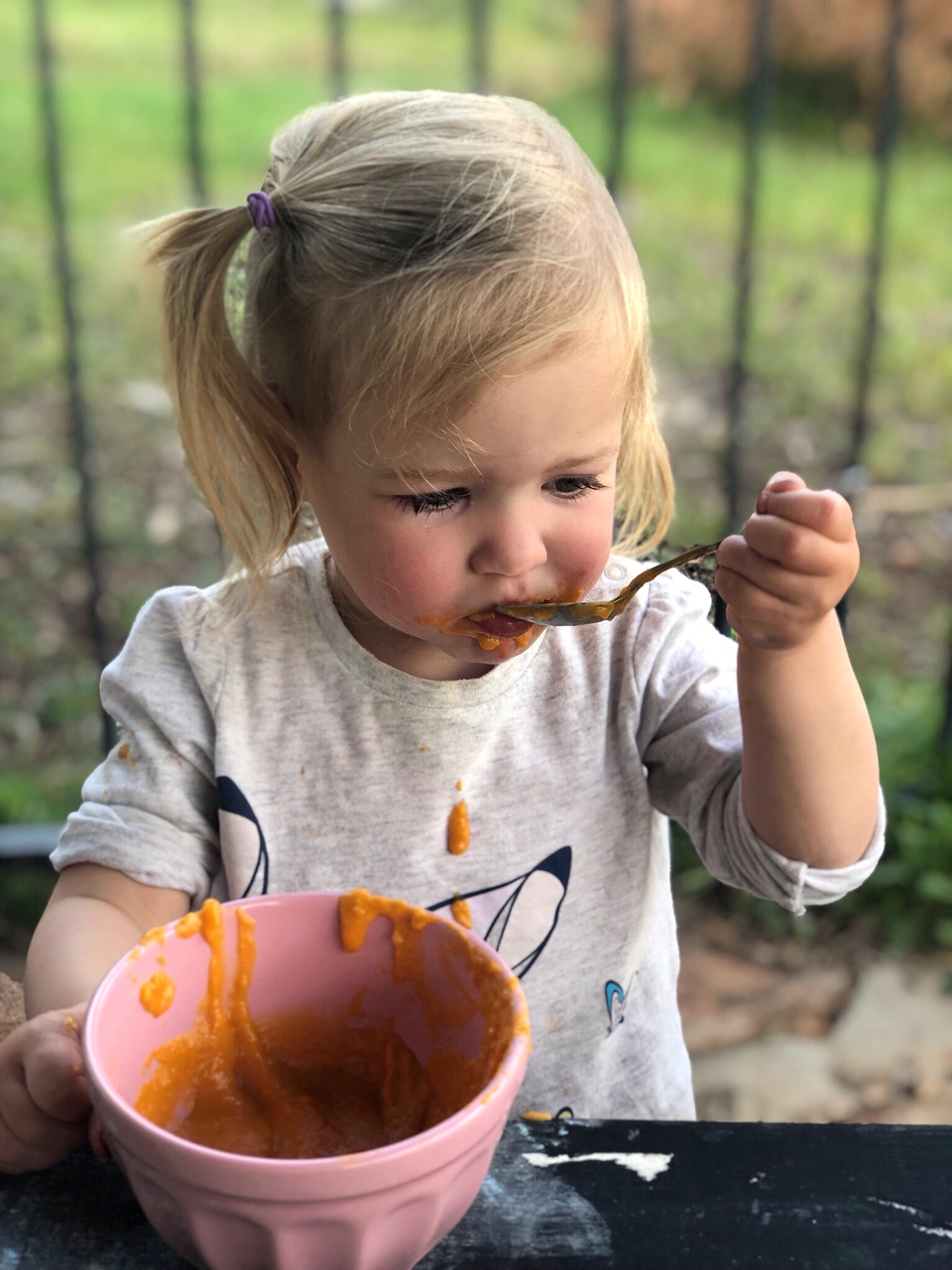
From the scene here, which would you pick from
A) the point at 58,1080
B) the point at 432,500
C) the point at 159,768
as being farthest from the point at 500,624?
the point at 58,1080

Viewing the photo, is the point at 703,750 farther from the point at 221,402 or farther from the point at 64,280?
the point at 64,280

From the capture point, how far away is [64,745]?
2.75 m

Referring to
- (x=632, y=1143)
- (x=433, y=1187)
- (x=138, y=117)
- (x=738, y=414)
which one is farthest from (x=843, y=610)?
(x=138, y=117)

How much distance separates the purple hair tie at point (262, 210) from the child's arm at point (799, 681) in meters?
0.44

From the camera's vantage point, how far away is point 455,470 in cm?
99

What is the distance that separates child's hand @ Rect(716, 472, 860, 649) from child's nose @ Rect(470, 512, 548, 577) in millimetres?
131

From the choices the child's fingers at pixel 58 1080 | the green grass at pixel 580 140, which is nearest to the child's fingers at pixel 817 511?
the child's fingers at pixel 58 1080

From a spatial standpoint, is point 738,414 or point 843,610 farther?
point 738,414

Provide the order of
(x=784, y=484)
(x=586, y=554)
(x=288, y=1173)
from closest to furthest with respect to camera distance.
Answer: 1. (x=288, y=1173)
2. (x=784, y=484)
3. (x=586, y=554)

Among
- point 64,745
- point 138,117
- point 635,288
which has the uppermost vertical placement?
point 635,288

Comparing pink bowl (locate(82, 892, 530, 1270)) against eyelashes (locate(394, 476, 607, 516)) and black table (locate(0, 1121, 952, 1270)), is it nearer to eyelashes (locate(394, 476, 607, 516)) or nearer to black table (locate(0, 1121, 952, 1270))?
black table (locate(0, 1121, 952, 1270))

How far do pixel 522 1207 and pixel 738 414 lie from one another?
1.74 m

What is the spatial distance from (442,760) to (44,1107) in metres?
0.47

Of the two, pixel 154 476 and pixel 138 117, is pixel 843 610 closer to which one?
pixel 154 476
